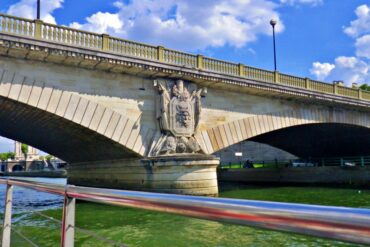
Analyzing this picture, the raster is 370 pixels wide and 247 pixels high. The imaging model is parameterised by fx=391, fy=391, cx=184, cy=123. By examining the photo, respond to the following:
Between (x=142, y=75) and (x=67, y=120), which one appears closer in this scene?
(x=67, y=120)

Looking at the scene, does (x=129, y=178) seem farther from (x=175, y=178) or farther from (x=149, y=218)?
(x=149, y=218)

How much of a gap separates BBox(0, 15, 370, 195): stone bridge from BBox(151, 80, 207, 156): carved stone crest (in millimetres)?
55

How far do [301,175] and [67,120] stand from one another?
75.1ft

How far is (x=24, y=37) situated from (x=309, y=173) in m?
25.9

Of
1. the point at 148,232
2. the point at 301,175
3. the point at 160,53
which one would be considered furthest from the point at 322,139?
the point at 148,232

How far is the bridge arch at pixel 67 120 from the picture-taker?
55.1 feet

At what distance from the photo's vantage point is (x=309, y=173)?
3369cm

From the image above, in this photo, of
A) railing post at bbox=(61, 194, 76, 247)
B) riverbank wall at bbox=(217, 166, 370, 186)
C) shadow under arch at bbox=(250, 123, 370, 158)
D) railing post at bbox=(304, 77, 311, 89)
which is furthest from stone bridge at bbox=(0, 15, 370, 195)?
railing post at bbox=(61, 194, 76, 247)

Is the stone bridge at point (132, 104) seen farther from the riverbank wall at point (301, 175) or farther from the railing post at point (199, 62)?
the riverbank wall at point (301, 175)

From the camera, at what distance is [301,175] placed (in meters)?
34.2

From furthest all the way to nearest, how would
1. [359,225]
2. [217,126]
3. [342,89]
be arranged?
[342,89] < [217,126] < [359,225]

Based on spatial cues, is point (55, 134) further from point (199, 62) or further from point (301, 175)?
point (301, 175)

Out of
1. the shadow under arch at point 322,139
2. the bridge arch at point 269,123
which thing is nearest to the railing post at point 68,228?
the bridge arch at point 269,123

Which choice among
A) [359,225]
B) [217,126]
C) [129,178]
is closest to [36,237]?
[129,178]
